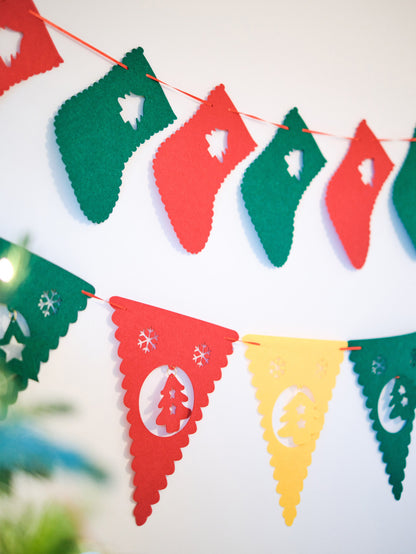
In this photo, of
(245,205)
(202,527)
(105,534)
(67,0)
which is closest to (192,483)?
(202,527)

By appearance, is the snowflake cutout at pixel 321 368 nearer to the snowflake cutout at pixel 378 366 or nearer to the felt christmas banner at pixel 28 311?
the snowflake cutout at pixel 378 366

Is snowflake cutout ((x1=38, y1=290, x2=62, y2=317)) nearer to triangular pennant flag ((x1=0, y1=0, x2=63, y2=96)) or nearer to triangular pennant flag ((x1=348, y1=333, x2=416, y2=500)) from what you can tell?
triangular pennant flag ((x1=0, y1=0, x2=63, y2=96))

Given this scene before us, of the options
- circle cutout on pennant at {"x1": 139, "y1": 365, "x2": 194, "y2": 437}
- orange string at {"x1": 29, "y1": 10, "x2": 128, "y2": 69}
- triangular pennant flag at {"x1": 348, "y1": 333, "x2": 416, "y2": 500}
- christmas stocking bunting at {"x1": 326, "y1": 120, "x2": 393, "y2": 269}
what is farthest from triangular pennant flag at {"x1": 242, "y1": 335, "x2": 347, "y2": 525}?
orange string at {"x1": 29, "y1": 10, "x2": 128, "y2": 69}

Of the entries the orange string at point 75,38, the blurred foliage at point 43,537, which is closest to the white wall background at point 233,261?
the orange string at point 75,38

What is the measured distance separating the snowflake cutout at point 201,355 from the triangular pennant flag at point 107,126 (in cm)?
37

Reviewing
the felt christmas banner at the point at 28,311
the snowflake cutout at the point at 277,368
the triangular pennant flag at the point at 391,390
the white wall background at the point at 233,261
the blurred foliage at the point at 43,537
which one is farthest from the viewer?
the triangular pennant flag at the point at 391,390

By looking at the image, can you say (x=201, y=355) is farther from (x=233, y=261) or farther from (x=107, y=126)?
(x=107, y=126)

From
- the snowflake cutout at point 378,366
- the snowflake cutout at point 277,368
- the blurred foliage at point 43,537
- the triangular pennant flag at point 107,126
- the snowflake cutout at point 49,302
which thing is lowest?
the blurred foliage at point 43,537

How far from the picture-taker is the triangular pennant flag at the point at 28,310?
837 millimetres

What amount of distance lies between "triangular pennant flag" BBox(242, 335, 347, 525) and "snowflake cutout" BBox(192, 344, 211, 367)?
0.12 meters

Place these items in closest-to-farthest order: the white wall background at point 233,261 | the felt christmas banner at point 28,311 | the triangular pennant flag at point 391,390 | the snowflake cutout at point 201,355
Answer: the felt christmas banner at point 28,311 < the white wall background at point 233,261 < the snowflake cutout at point 201,355 < the triangular pennant flag at point 391,390

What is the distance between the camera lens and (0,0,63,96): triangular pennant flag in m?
0.87

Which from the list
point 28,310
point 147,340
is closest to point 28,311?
point 28,310

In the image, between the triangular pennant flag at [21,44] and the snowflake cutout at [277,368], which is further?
the snowflake cutout at [277,368]
